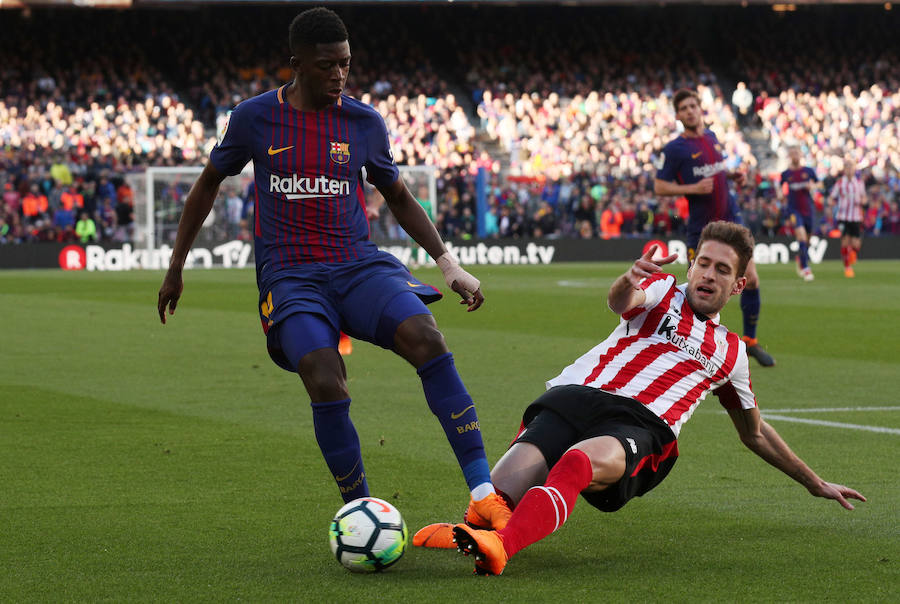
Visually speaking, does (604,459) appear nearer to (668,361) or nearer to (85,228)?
(668,361)

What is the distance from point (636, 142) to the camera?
3819 cm

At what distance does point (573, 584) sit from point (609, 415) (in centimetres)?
75

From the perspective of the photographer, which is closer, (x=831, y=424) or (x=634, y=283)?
(x=634, y=283)

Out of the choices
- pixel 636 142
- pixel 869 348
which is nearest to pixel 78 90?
pixel 636 142

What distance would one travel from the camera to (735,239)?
15.7ft

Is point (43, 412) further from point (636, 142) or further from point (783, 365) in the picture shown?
point (636, 142)

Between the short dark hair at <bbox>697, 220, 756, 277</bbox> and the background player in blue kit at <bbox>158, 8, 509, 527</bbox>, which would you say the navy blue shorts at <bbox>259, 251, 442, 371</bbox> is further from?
the short dark hair at <bbox>697, 220, 756, 277</bbox>

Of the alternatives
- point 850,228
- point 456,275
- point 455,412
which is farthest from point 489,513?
point 850,228

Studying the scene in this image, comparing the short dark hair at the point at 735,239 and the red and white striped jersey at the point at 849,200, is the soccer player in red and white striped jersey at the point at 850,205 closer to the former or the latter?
the red and white striped jersey at the point at 849,200

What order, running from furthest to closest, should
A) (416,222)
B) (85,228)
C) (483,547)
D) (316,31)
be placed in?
(85,228) → (416,222) → (316,31) → (483,547)

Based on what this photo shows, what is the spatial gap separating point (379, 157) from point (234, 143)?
0.55m

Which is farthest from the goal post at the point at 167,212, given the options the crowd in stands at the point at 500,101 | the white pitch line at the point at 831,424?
the white pitch line at the point at 831,424

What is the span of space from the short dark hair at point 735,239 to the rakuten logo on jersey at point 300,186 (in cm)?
135

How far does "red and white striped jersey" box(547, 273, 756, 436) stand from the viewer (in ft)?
15.5
